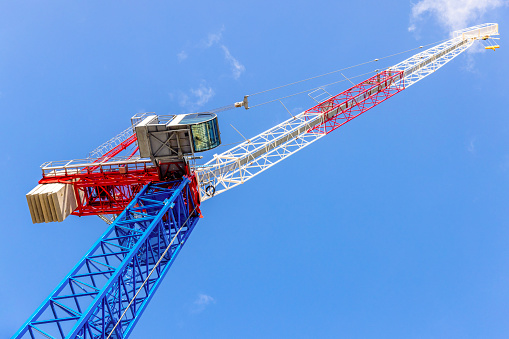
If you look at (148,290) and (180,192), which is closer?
(148,290)

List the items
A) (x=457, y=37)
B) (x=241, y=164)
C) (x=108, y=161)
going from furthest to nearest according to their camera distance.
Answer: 1. (x=457, y=37)
2. (x=241, y=164)
3. (x=108, y=161)

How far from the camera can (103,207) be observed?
44.9 metres

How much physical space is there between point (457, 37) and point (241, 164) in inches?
1855

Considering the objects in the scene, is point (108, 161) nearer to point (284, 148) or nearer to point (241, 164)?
point (241, 164)

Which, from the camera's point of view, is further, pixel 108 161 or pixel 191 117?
pixel 108 161

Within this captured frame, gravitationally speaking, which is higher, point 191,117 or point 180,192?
point 191,117

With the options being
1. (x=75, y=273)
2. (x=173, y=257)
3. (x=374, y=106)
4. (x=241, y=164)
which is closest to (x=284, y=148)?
(x=241, y=164)

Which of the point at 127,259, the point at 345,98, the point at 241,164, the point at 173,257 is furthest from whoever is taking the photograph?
the point at 345,98

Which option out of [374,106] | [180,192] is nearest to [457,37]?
[374,106]

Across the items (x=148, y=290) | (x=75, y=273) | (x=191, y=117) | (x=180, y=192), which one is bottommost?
(x=148, y=290)

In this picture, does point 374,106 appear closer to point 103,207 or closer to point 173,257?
point 173,257

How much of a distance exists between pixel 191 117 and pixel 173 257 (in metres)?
14.5

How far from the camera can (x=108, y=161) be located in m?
43.5

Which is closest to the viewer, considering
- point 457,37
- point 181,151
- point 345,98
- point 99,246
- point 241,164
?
point 99,246
